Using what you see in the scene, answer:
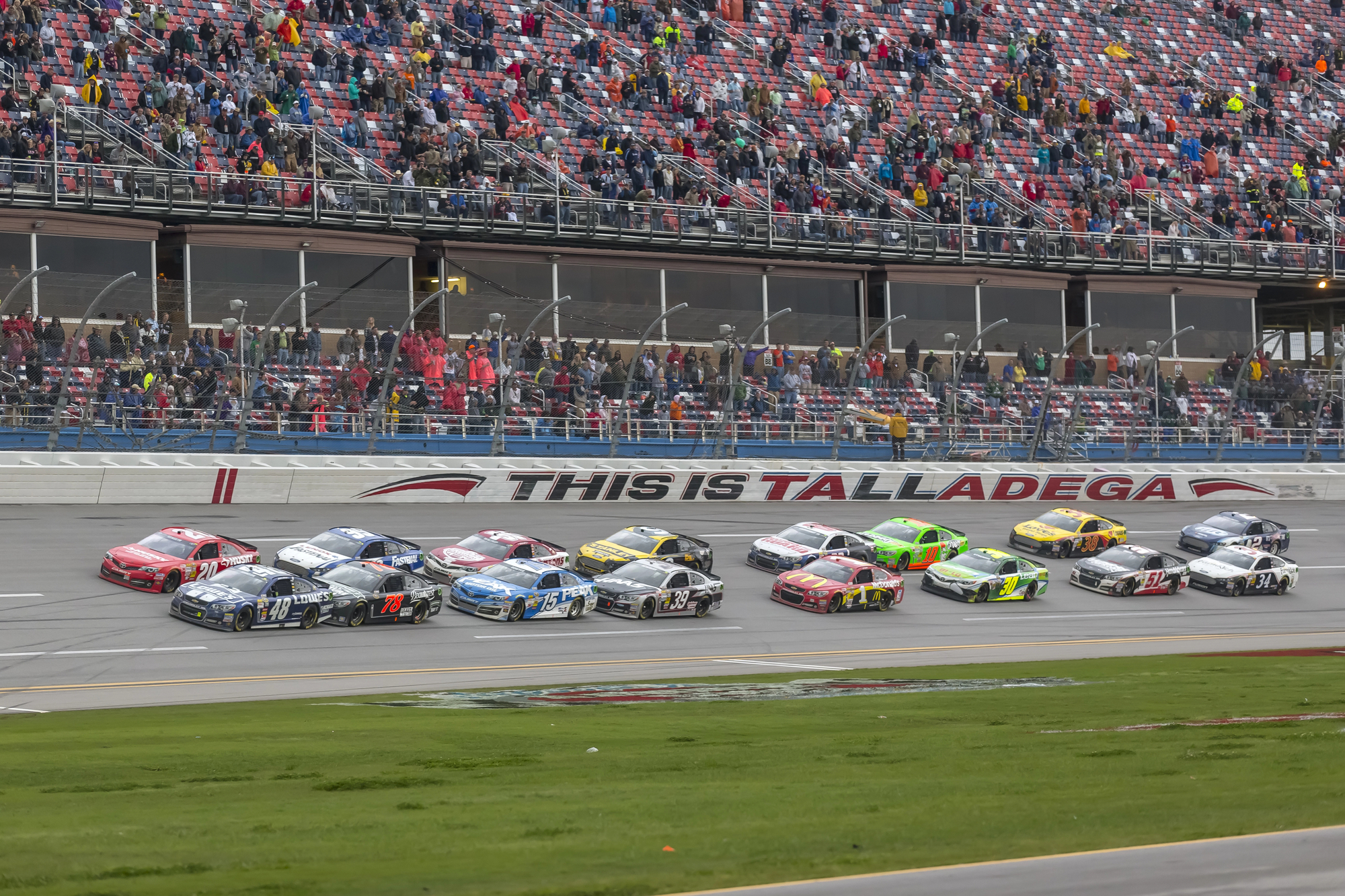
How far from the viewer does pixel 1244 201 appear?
59.4m

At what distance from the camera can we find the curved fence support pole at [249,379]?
33562 millimetres

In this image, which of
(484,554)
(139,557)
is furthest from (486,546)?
(139,557)

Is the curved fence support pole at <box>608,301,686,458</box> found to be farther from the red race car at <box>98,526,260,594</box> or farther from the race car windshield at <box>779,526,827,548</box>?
the red race car at <box>98,526,260,594</box>

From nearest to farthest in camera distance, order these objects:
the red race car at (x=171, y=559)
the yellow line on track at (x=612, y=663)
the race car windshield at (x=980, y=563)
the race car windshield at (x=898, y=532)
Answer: the yellow line on track at (x=612, y=663) → the red race car at (x=171, y=559) → the race car windshield at (x=980, y=563) → the race car windshield at (x=898, y=532)

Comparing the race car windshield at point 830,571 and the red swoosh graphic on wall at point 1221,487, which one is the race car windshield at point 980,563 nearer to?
the race car windshield at point 830,571

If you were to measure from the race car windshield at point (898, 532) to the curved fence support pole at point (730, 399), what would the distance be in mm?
5723

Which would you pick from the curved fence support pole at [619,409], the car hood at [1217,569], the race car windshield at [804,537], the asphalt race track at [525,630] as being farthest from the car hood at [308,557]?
the car hood at [1217,569]

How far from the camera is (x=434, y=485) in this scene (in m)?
36.4

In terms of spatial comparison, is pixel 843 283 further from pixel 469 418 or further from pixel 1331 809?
pixel 1331 809

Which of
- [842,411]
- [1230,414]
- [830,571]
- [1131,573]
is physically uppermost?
[842,411]

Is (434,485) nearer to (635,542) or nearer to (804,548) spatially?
(635,542)

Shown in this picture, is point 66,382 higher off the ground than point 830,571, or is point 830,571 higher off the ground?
point 66,382

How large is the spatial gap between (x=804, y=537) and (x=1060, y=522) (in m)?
7.57

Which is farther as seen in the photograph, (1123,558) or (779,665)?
(1123,558)
